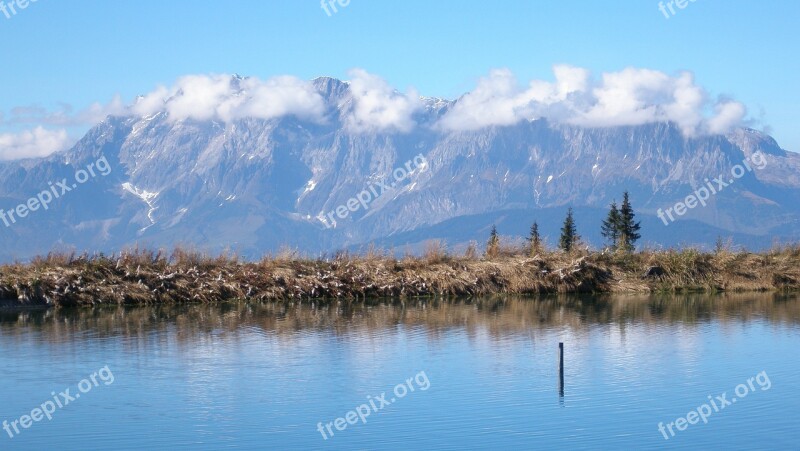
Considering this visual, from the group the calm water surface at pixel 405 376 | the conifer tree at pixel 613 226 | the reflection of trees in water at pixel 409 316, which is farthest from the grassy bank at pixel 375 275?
the conifer tree at pixel 613 226

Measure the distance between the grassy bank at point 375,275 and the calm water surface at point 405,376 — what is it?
2.66m

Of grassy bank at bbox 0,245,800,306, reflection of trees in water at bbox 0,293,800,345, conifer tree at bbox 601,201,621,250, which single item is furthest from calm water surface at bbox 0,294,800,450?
conifer tree at bbox 601,201,621,250

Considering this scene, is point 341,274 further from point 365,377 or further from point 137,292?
point 365,377

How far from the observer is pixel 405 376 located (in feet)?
84.0

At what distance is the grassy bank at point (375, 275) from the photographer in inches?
1644

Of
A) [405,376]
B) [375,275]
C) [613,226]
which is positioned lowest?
[405,376]

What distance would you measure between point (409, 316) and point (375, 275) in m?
7.28

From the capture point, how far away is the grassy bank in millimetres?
41750

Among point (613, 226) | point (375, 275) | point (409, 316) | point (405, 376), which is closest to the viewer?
point (405, 376)

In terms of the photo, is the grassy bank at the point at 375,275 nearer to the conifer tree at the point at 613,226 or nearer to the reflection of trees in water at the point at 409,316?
the reflection of trees in water at the point at 409,316

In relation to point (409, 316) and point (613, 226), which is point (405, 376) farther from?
point (613, 226)

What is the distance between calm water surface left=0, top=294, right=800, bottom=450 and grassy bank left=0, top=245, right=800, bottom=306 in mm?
2660

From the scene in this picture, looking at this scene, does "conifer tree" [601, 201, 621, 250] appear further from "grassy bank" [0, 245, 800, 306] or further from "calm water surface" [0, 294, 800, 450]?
"calm water surface" [0, 294, 800, 450]

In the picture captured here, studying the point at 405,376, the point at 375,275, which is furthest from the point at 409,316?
the point at 405,376
